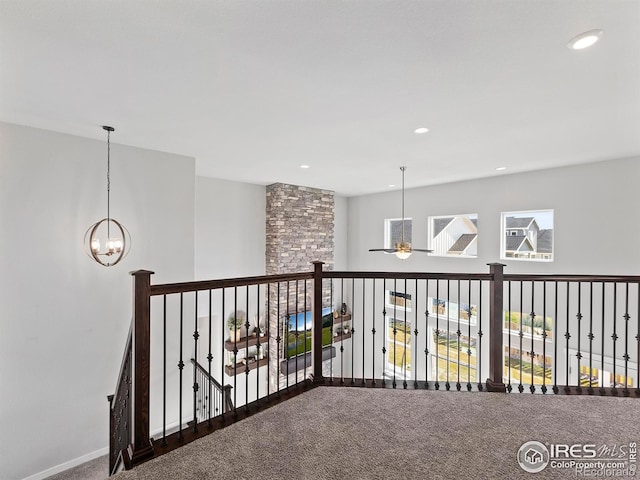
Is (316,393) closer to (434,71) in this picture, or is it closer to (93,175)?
(434,71)

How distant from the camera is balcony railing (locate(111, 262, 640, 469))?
216cm

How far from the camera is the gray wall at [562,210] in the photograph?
444 centimetres

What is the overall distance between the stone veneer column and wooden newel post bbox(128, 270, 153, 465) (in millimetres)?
4255

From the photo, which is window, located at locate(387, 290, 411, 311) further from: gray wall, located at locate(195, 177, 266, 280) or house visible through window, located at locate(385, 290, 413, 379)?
gray wall, located at locate(195, 177, 266, 280)

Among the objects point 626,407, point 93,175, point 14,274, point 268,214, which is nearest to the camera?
point 626,407

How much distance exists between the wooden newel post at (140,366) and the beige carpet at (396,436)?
0.16 meters

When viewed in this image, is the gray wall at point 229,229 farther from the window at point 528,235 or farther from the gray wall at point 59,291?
the window at point 528,235

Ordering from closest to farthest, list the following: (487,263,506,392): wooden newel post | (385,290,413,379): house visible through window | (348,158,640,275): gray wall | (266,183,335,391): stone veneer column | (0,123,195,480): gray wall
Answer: (487,263,506,392): wooden newel post
(0,123,195,480): gray wall
(348,158,640,275): gray wall
(266,183,335,391): stone veneer column
(385,290,413,379): house visible through window

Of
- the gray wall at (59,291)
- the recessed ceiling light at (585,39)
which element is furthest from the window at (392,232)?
the recessed ceiling light at (585,39)

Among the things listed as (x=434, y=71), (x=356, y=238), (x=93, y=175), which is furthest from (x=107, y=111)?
(x=356, y=238)

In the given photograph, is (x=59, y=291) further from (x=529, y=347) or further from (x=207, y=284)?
(x=529, y=347)

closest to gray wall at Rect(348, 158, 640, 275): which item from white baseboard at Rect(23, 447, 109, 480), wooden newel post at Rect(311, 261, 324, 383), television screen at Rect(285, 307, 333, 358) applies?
television screen at Rect(285, 307, 333, 358)

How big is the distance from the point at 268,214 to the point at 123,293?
134 inches

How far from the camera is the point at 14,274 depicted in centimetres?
315
